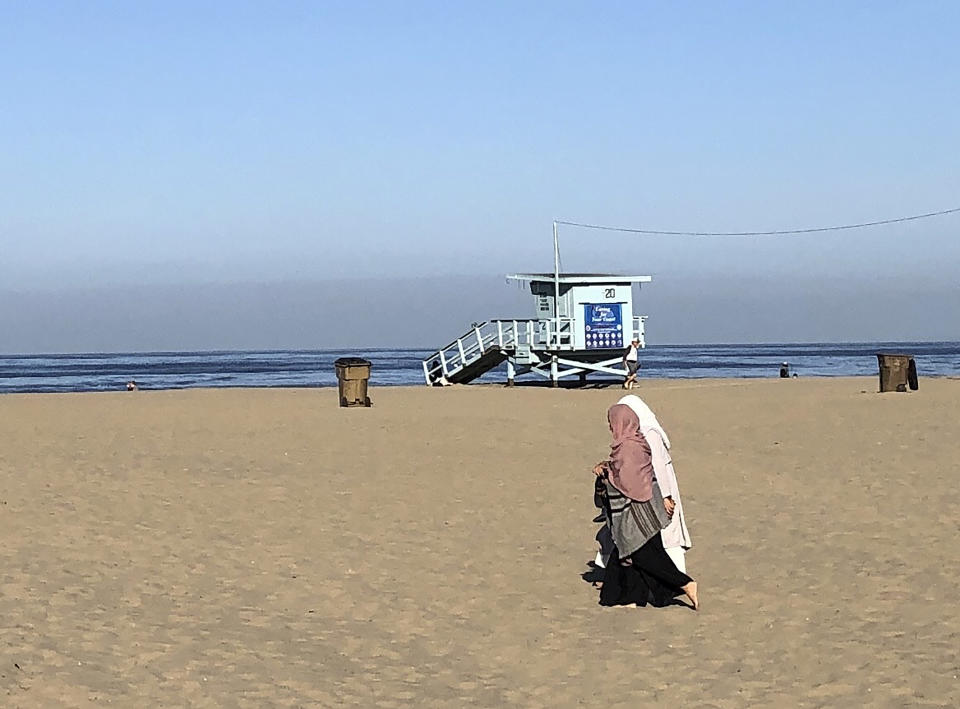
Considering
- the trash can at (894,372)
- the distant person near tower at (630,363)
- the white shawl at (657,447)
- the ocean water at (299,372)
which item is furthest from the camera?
the ocean water at (299,372)

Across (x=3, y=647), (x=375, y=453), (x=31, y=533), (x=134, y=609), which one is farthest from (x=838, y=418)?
(x=3, y=647)

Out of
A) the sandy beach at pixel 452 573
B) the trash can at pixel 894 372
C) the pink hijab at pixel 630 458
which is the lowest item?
the sandy beach at pixel 452 573

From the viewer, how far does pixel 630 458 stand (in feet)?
29.3

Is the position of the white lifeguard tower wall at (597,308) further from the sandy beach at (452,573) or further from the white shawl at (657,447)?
the white shawl at (657,447)

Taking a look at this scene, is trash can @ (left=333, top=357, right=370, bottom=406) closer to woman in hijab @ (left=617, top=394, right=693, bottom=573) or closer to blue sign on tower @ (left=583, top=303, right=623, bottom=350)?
blue sign on tower @ (left=583, top=303, right=623, bottom=350)

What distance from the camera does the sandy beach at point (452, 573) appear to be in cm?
731

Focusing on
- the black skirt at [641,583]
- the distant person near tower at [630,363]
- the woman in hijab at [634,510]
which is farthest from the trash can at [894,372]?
the woman in hijab at [634,510]

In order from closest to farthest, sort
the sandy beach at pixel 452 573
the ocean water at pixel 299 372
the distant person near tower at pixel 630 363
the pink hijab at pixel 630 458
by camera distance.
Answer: the sandy beach at pixel 452 573 < the pink hijab at pixel 630 458 < the distant person near tower at pixel 630 363 < the ocean water at pixel 299 372

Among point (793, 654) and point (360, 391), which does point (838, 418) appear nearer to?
point (360, 391)

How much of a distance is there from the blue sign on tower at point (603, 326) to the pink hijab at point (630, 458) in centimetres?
3128

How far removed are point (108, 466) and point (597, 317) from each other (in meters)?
24.2

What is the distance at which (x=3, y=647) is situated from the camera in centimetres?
766

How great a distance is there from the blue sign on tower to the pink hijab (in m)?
31.3

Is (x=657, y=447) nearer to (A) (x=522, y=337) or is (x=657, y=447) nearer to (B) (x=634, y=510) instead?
(B) (x=634, y=510)
